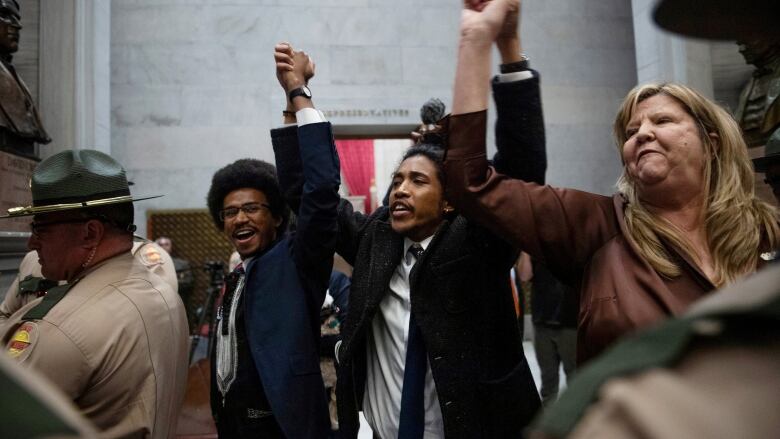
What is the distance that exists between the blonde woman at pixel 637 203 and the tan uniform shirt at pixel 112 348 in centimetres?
95

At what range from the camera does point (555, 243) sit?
54.4 inches

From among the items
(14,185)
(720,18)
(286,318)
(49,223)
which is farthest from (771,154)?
(14,185)

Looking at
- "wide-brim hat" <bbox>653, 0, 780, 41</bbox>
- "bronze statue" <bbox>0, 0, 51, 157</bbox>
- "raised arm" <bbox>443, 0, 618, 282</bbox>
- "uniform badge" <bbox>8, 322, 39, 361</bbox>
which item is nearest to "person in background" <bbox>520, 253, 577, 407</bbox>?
"raised arm" <bbox>443, 0, 618, 282</bbox>

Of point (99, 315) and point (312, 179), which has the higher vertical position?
point (312, 179)

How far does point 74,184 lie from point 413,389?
3.76 ft

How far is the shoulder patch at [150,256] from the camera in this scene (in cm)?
246

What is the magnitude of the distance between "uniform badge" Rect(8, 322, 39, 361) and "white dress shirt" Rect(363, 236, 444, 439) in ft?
3.07

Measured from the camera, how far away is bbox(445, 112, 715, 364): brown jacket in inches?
51.4

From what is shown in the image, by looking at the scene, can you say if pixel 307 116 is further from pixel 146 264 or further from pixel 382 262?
pixel 146 264

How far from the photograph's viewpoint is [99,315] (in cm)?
152

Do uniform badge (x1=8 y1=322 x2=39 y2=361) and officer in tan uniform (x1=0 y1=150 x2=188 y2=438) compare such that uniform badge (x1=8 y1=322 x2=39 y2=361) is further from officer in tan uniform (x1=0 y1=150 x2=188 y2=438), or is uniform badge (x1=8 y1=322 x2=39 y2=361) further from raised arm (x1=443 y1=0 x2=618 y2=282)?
raised arm (x1=443 y1=0 x2=618 y2=282)

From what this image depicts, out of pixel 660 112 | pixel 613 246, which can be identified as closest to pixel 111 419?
pixel 613 246

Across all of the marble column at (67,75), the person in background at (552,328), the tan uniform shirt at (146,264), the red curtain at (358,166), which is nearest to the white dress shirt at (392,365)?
the tan uniform shirt at (146,264)

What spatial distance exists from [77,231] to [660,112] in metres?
1.64
